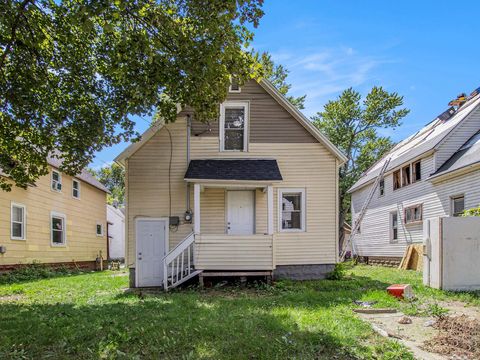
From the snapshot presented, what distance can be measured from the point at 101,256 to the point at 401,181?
56.0 ft

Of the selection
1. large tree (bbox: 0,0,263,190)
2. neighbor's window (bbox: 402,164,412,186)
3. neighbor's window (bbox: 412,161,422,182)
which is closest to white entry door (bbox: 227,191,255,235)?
large tree (bbox: 0,0,263,190)

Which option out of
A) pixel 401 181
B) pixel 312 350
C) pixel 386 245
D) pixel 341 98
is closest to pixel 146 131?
pixel 312 350

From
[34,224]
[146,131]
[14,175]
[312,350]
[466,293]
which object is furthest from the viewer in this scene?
[34,224]

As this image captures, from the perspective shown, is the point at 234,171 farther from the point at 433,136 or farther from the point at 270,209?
the point at 433,136

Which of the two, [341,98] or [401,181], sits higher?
[341,98]

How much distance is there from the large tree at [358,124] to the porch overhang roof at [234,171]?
2279 centimetres

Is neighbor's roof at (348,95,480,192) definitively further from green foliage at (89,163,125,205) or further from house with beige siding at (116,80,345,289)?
Answer: green foliage at (89,163,125,205)

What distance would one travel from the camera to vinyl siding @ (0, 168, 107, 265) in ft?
46.4

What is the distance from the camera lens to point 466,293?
27.9ft

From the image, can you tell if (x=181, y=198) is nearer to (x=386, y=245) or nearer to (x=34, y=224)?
(x=34, y=224)

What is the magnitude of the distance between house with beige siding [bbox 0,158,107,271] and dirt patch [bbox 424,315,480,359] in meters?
13.9

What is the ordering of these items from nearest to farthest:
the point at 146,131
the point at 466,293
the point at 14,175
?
1. the point at 466,293
2. the point at 14,175
3. the point at 146,131

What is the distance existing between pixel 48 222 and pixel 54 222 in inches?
30.7

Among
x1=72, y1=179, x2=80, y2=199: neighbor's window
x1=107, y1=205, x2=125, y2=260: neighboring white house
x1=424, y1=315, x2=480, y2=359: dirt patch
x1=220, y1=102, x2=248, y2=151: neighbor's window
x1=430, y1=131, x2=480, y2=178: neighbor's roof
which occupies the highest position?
x1=220, y1=102, x2=248, y2=151: neighbor's window
